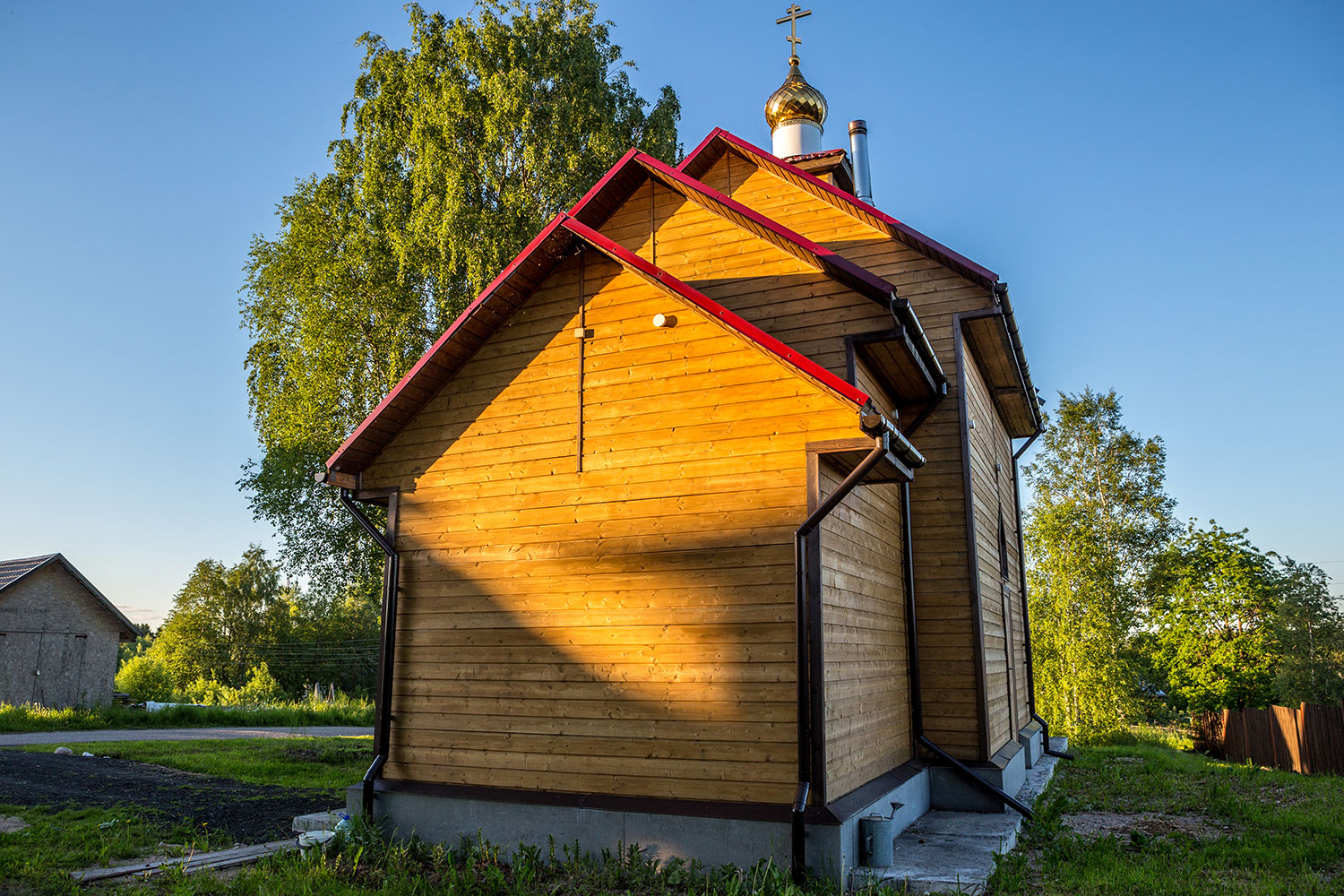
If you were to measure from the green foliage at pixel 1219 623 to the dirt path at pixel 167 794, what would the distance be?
25.9m

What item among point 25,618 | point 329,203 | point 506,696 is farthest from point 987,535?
point 25,618

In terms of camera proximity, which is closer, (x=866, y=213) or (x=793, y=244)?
(x=793, y=244)

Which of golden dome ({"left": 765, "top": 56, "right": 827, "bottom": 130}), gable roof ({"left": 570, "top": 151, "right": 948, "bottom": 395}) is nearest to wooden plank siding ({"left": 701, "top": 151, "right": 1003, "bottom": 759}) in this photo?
gable roof ({"left": 570, "top": 151, "right": 948, "bottom": 395})

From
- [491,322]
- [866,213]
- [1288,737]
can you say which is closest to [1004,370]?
[866,213]

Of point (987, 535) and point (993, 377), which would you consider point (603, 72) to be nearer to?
point (993, 377)

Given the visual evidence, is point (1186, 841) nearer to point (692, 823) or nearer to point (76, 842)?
point (692, 823)

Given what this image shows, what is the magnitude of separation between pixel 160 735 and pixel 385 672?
46.7ft

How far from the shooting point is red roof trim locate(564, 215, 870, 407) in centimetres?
674

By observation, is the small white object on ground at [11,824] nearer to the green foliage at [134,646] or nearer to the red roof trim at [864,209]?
the red roof trim at [864,209]

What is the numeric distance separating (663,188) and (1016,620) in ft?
30.8

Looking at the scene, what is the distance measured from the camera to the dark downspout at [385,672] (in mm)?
7891

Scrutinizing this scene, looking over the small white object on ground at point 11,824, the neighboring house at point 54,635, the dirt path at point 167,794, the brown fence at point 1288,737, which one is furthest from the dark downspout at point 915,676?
the neighboring house at point 54,635

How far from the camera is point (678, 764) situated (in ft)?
22.2

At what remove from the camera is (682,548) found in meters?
7.20
